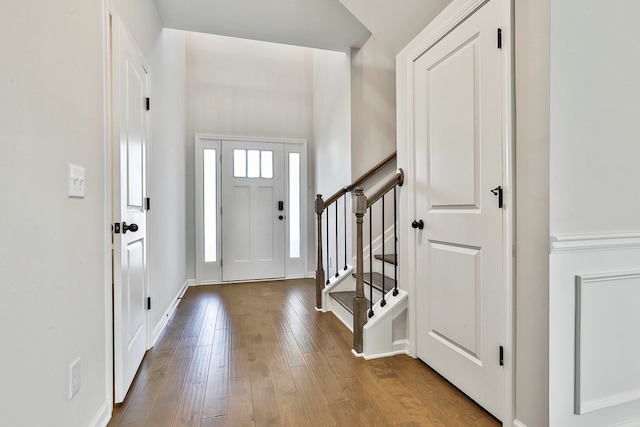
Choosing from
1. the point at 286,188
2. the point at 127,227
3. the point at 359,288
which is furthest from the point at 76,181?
the point at 286,188

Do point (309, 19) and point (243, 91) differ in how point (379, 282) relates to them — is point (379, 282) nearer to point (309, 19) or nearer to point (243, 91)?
point (309, 19)

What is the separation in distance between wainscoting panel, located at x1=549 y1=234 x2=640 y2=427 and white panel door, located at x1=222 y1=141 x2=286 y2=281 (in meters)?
A: 3.55

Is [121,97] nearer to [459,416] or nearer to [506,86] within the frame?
[506,86]

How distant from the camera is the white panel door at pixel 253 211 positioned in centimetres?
419

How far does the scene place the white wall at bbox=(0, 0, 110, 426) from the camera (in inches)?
32.1

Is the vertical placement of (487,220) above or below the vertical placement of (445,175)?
below

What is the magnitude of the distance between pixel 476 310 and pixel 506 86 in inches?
41.9

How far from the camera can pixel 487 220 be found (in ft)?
4.73

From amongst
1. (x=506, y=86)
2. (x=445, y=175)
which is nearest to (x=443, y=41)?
(x=506, y=86)

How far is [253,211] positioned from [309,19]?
8.14 ft

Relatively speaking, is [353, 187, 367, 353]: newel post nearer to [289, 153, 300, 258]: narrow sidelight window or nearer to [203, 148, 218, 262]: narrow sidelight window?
[289, 153, 300, 258]: narrow sidelight window

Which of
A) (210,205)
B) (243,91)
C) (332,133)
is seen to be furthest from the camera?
(243,91)

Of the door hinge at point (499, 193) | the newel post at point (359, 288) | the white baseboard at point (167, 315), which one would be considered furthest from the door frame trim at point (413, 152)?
the white baseboard at point (167, 315)

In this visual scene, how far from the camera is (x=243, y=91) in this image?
4277 millimetres
